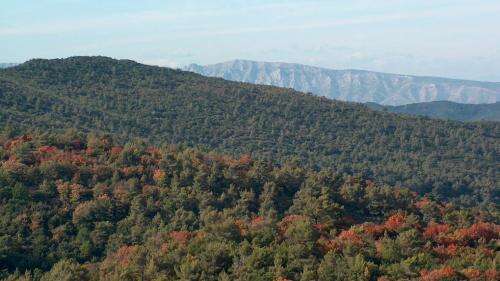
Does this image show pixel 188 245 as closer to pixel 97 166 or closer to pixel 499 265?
pixel 499 265

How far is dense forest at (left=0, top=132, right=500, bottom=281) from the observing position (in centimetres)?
2361

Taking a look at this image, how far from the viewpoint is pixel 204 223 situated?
32.0 meters

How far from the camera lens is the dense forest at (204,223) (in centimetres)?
2361

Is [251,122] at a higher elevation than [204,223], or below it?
below

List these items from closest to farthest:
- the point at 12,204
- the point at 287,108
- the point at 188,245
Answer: the point at 188,245, the point at 12,204, the point at 287,108

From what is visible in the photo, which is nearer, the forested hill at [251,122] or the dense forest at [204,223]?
the dense forest at [204,223]

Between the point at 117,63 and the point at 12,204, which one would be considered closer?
the point at 12,204

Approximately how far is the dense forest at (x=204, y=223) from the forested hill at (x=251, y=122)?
85.8 feet

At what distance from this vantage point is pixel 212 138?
79812 mm

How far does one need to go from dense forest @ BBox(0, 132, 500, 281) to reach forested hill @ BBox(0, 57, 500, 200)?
26.1 meters

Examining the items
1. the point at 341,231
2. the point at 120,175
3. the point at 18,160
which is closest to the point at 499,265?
the point at 341,231

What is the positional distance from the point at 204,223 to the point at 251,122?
5580cm

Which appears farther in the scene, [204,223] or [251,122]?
[251,122]

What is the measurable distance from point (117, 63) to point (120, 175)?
70171mm
